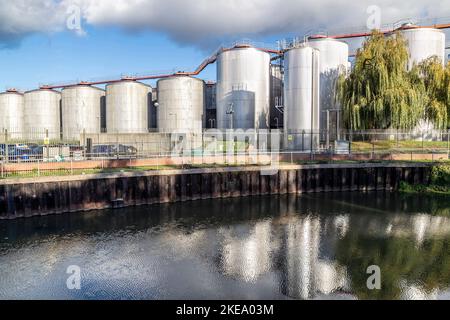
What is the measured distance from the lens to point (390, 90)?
41.3 meters

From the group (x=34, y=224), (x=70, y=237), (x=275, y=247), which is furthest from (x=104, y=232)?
(x=275, y=247)

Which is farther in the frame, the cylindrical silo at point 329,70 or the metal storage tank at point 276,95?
the metal storage tank at point 276,95

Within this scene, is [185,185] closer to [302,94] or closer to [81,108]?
[302,94]

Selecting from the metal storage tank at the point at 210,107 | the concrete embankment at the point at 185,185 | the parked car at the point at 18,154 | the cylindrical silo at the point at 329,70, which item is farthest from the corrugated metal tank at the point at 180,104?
the concrete embankment at the point at 185,185

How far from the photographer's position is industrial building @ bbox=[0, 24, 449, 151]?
48.4 metres

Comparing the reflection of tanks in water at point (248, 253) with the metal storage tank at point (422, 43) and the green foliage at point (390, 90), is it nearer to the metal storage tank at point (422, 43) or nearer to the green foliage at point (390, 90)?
the green foliage at point (390, 90)

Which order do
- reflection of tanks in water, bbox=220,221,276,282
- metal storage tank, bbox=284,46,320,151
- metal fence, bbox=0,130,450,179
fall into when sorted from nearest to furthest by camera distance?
reflection of tanks in water, bbox=220,221,276,282, metal fence, bbox=0,130,450,179, metal storage tank, bbox=284,46,320,151

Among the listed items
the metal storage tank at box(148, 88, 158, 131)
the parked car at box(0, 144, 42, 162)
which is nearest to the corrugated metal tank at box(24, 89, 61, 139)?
the metal storage tank at box(148, 88, 158, 131)

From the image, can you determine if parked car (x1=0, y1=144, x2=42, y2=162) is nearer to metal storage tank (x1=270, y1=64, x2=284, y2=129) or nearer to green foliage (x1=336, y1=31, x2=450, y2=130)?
green foliage (x1=336, y1=31, x2=450, y2=130)

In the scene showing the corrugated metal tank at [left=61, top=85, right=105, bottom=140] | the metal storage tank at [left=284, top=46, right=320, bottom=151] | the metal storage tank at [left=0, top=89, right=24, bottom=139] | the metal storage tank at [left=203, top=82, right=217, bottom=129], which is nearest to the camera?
the metal storage tank at [left=284, top=46, right=320, bottom=151]

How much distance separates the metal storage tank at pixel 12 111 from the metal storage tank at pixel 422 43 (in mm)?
73533

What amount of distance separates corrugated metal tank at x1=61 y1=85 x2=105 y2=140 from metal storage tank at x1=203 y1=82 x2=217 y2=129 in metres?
21.4

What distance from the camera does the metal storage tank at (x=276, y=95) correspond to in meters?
61.9

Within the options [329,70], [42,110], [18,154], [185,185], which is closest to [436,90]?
[329,70]
